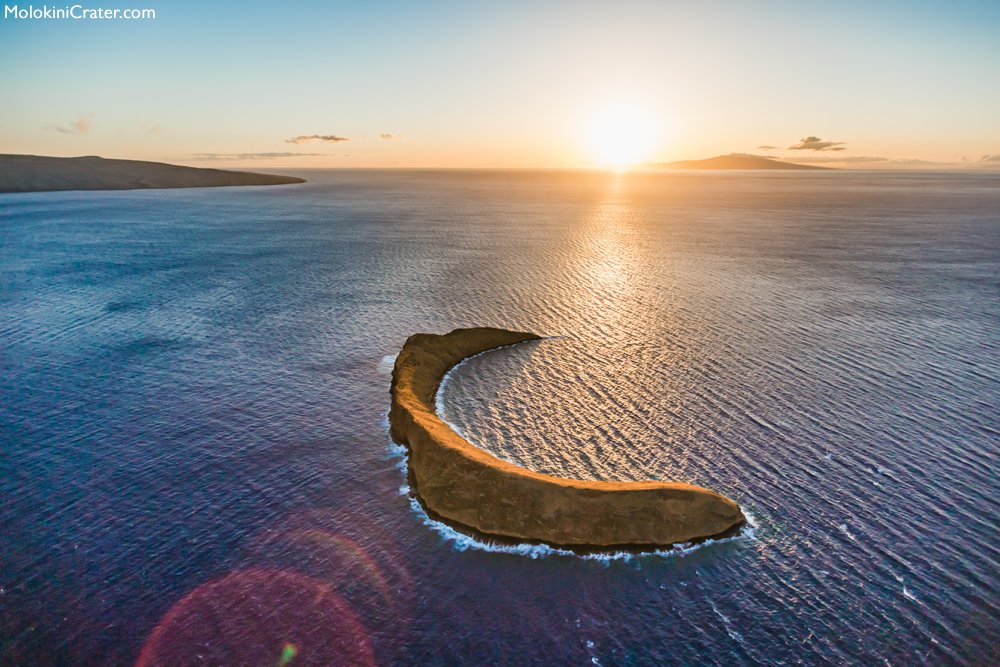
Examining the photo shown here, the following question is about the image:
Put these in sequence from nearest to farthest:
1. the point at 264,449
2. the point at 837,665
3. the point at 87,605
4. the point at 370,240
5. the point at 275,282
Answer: the point at 837,665 < the point at 87,605 < the point at 264,449 < the point at 275,282 < the point at 370,240

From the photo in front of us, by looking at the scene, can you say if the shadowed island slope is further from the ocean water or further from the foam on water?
the ocean water

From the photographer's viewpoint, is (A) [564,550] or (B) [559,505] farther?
(B) [559,505]

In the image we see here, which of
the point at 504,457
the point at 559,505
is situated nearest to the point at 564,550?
the point at 559,505

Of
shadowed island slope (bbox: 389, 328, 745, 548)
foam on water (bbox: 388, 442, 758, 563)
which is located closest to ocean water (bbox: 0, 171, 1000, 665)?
foam on water (bbox: 388, 442, 758, 563)

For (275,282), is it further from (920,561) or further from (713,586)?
(920,561)

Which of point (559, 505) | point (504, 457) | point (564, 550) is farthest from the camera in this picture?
point (504, 457)

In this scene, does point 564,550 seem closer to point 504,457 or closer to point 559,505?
point 559,505

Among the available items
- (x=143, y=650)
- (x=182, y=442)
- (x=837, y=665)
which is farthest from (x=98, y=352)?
(x=837, y=665)

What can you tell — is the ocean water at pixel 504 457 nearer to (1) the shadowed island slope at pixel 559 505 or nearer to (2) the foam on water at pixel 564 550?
(2) the foam on water at pixel 564 550
